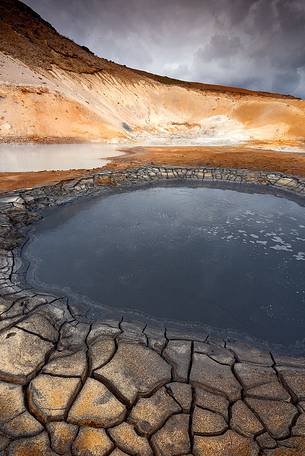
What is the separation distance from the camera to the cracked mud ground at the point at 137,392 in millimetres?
1894

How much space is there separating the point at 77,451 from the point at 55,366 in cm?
78

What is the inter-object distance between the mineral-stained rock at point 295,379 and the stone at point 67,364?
170 centimetres

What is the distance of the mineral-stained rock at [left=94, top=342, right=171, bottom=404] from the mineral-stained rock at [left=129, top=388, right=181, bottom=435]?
8 cm

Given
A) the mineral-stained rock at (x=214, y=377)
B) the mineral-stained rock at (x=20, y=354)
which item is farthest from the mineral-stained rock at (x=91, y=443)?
the mineral-stained rock at (x=214, y=377)

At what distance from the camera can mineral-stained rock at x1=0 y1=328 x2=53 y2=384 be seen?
238 cm

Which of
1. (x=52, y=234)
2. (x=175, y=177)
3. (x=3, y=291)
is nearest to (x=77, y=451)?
(x=3, y=291)

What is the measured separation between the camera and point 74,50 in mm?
32500

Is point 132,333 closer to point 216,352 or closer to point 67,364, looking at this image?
point 67,364

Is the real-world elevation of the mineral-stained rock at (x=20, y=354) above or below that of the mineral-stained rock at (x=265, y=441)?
below

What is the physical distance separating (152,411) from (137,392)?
204 millimetres

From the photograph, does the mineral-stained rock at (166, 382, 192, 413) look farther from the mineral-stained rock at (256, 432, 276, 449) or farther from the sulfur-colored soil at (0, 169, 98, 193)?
the sulfur-colored soil at (0, 169, 98, 193)

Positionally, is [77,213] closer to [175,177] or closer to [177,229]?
[177,229]

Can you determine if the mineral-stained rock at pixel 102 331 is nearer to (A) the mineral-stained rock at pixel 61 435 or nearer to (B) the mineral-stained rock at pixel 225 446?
(A) the mineral-stained rock at pixel 61 435

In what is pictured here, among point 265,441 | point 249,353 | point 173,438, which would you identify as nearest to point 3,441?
point 173,438
